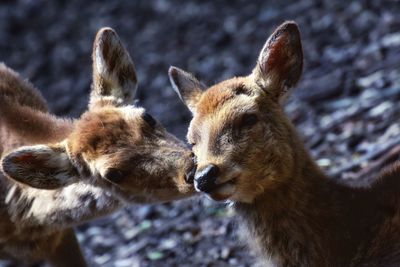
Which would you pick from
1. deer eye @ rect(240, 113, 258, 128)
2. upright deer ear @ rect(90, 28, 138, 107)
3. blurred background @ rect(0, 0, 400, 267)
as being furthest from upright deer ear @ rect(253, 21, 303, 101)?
upright deer ear @ rect(90, 28, 138, 107)

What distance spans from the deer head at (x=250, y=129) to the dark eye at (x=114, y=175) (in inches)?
34.4

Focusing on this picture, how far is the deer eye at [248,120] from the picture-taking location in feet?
16.4

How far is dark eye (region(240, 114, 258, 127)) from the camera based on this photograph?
4995 millimetres

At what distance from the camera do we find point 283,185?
509cm

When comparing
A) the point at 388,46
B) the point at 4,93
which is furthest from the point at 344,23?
the point at 4,93

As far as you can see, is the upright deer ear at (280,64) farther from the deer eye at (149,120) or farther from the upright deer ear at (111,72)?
the upright deer ear at (111,72)

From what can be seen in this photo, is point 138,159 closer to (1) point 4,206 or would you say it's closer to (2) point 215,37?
(1) point 4,206

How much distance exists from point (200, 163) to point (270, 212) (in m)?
0.65

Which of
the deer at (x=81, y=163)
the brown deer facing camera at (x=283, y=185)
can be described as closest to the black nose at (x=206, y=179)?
the brown deer facing camera at (x=283, y=185)

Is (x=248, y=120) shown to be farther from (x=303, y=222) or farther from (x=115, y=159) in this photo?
(x=115, y=159)

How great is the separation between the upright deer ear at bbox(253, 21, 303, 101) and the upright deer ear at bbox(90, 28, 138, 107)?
1.78 metres

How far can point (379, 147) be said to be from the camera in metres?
7.27

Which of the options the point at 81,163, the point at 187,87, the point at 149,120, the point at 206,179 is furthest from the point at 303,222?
the point at 81,163

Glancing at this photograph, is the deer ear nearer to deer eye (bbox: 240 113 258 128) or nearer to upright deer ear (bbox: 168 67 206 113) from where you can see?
upright deer ear (bbox: 168 67 206 113)
